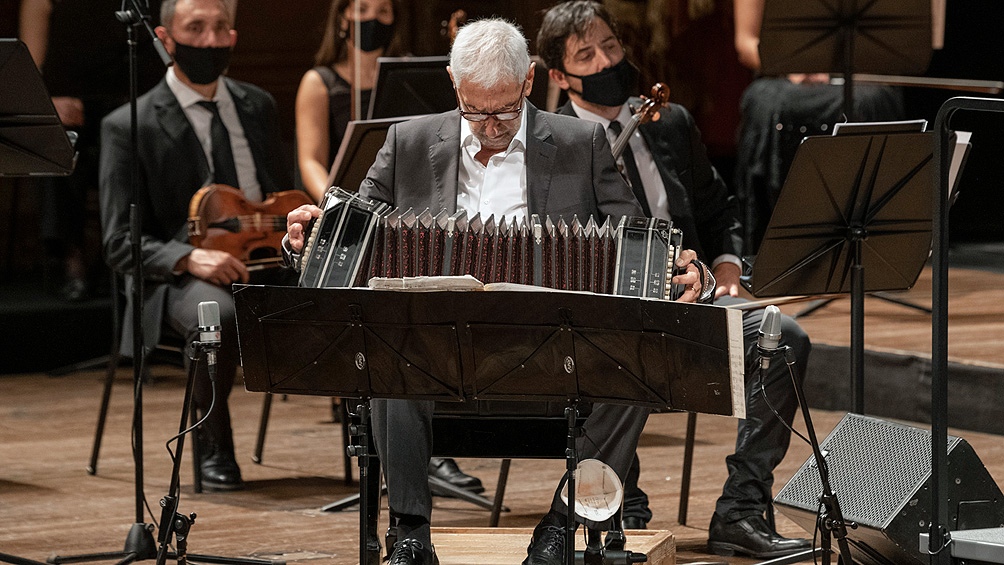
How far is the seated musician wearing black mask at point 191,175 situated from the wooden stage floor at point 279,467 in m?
0.33

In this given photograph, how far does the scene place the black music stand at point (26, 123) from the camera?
142 inches

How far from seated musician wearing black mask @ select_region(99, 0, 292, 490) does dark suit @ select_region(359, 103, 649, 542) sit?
1281 millimetres

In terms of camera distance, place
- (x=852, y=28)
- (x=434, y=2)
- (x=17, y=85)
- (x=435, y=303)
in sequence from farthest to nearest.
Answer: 1. (x=434, y=2)
2. (x=852, y=28)
3. (x=17, y=85)
4. (x=435, y=303)

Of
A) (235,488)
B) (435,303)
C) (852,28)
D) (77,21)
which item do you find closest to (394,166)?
(435,303)

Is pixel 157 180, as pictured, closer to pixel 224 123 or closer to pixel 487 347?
pixel 224 123

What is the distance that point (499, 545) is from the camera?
11.8ft

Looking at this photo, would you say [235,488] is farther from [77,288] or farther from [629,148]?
[77,288]

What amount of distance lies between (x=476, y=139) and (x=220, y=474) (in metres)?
1.72

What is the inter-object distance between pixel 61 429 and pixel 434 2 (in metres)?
2.38

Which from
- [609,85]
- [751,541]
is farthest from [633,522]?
[609,85]

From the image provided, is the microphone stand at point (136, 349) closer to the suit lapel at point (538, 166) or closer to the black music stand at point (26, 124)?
the black music stand at point (26, 124)

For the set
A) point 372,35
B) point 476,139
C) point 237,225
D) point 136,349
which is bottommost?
point 136,349

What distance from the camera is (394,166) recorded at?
12.0 feet

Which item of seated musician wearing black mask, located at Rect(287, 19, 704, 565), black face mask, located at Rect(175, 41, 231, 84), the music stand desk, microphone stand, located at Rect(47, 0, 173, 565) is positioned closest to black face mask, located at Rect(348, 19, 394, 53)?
black face mask, located at Rect(175, 41, 231, 84)
